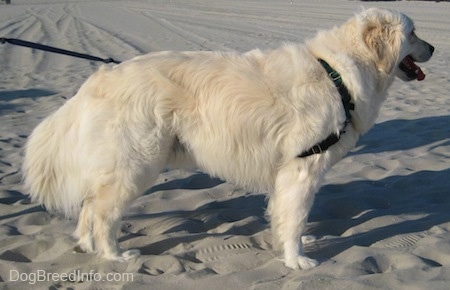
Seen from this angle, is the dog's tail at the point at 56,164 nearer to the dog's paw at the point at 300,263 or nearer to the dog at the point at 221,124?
the dog at the point at 221,124

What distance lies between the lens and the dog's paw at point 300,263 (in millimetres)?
3695

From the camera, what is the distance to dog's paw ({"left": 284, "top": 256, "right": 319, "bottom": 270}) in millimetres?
3695

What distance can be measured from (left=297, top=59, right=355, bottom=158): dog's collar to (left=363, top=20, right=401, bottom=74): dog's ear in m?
0.34

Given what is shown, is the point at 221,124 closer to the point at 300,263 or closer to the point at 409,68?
the point at 300,263

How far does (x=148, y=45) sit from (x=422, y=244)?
13.2m

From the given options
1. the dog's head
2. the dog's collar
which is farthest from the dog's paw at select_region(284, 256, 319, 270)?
the dog's head

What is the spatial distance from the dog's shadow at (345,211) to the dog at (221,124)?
1.60 feet

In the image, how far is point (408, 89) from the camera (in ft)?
31.9

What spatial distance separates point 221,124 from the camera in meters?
3.74

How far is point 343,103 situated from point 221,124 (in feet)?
2.88

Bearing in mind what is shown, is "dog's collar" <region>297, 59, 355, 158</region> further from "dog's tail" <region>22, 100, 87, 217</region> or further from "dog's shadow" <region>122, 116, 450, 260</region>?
"dog's tail" <region>22, 100, 87, 217</region>

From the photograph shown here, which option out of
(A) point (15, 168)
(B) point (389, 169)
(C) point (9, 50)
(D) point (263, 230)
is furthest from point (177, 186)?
(C) point (9, 50)

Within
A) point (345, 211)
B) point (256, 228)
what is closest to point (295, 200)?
point (256, 228)

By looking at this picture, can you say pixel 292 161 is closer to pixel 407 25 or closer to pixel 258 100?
pixel 258 100
